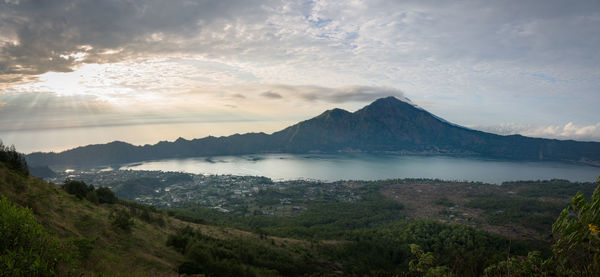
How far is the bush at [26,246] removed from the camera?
3812 millimetres

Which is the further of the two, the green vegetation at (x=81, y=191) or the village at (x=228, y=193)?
the village at (x=228, y=193)

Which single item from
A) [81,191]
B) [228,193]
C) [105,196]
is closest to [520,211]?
[228,193]

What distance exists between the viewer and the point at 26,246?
Answer: 4.38 m

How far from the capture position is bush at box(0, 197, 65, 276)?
3812mm

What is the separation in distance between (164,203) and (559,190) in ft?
404

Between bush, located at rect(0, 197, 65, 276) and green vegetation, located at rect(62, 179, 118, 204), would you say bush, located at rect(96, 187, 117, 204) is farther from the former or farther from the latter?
bush, located at rect(0, 197, 65, 276)

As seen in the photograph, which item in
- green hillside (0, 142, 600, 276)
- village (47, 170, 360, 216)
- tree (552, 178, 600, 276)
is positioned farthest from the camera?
village (47, 170, 360, 216)

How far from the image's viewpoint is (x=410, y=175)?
135 meters

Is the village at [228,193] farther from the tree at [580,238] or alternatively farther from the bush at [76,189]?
the tree at [580,238]

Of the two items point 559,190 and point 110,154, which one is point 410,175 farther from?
point 110,154

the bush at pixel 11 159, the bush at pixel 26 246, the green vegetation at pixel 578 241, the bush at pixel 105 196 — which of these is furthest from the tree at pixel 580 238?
the bush at pixel 105 196

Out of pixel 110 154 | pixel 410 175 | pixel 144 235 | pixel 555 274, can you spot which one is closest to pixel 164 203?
Answer: pixel 144 235

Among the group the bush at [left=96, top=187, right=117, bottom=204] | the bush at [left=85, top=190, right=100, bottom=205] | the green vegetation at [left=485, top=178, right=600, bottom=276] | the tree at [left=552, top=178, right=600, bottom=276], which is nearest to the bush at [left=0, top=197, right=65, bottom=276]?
the green vegetation at [left=485, top=178, right=600, bottom=276]

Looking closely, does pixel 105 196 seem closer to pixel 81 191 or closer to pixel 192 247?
pixel 81 191
